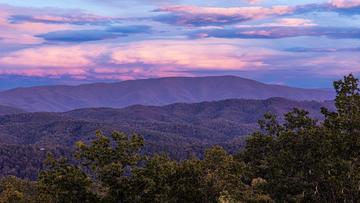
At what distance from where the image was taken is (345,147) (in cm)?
4866

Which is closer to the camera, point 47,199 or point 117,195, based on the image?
point 117,195

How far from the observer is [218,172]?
5034cm

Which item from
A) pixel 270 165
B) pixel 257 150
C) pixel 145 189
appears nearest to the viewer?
pixel 145 189

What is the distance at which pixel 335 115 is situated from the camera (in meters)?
54.7

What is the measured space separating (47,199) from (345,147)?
34550mm

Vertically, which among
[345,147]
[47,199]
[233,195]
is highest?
[345,147]

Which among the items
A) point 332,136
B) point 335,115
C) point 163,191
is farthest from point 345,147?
point 163,191

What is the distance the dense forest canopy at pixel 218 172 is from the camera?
160 ft

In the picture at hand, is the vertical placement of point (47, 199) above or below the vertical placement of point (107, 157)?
below

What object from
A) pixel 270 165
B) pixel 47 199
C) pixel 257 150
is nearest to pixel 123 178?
pixel 47 199

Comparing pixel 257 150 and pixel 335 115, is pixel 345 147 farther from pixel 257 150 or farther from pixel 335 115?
pixel 257 150

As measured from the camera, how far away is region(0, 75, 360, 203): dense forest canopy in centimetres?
4881

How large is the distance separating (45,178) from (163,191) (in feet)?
42.6

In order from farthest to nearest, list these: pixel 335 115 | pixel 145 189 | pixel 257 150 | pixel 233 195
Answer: pixel 257 150 < pixel 335 115 < pixel 145 189 < pixel 233 195
